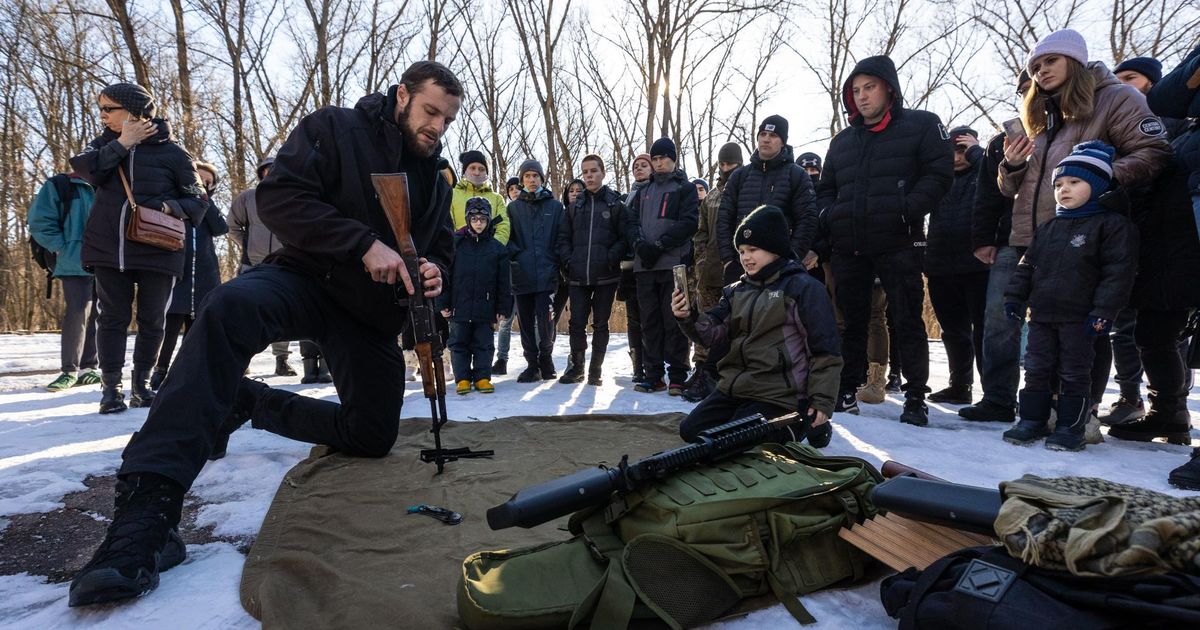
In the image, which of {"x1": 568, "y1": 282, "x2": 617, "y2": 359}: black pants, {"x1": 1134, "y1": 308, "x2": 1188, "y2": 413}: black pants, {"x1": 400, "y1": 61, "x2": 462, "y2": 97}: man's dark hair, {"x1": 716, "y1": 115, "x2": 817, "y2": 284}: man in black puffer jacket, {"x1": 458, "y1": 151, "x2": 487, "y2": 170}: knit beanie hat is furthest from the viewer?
{"x1": 458, "y1": 151, "x2": 487, "y2": 170}: knit beanie hat

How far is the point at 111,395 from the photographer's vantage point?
4.33 meters

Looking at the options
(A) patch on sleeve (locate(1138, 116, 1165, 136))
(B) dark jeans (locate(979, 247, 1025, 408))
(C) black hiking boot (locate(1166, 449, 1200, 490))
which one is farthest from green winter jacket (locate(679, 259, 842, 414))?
(A) patch on sleeve (locate(1138, 116, 1165, 136))

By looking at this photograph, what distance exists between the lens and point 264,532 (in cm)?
219

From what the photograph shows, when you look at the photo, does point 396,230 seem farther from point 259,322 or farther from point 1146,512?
point 1146,512

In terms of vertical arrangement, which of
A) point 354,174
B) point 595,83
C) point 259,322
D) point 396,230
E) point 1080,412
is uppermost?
point 595,83

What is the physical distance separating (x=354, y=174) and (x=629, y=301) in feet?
13.0

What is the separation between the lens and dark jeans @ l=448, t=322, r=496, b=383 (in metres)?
5.74

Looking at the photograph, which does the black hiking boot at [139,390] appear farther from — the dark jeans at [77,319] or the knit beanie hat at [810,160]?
the knit beanie hat at [810,160]

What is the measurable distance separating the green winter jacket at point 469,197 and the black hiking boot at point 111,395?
9.95ft

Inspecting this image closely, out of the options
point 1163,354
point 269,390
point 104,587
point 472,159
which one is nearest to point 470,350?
point 472,159

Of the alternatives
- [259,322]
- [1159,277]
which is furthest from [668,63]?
[259,322]

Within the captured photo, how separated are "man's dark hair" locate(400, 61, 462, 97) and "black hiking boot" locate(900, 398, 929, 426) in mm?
3529

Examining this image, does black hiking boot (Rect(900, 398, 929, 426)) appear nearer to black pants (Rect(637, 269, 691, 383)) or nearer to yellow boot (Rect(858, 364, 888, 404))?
yellow boot (Rect(858, 364, 888, 404))

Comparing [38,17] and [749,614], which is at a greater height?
[38,17]
